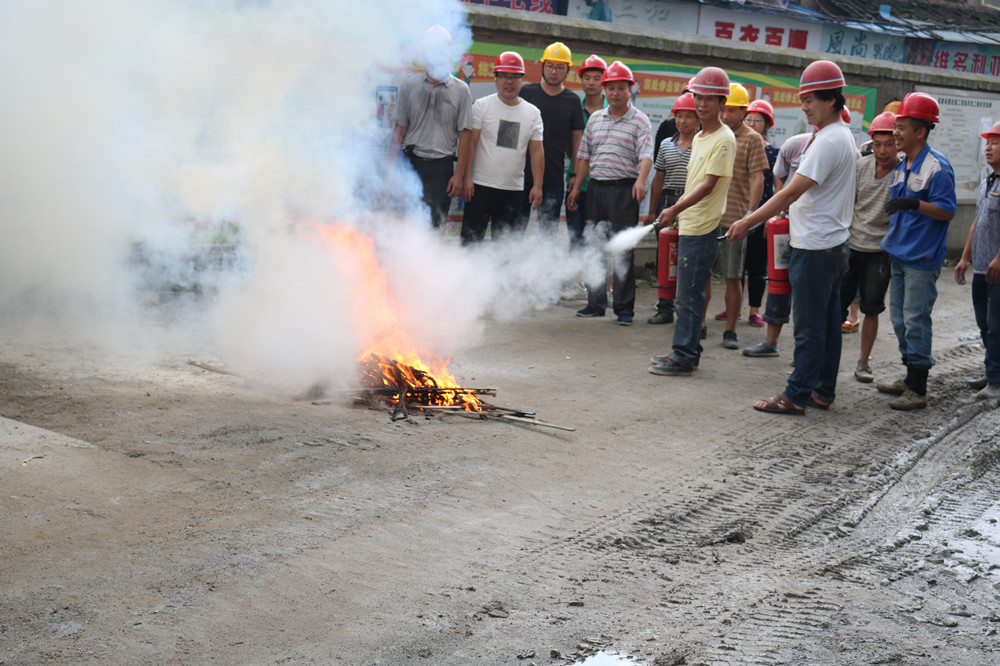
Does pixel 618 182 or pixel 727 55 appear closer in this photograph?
pixel 618 182

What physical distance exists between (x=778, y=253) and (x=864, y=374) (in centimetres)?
125

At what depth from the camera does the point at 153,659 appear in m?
2.90

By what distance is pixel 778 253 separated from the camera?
288 inches

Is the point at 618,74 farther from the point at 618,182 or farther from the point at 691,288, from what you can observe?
the point at 691,288

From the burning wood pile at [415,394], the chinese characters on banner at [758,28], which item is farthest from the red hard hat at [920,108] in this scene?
the chinese characters on banner at [758,28]

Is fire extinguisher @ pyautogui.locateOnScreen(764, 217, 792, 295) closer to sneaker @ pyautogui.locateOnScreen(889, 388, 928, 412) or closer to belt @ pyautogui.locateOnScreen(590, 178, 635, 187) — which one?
sneaker @ pyautogui.locateOnScreen(889, 388, 928, 412)

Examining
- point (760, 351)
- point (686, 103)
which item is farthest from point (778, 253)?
point (686, 103)

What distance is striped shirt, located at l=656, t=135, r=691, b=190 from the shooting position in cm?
886

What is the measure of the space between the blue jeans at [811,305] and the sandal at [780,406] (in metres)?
0.04

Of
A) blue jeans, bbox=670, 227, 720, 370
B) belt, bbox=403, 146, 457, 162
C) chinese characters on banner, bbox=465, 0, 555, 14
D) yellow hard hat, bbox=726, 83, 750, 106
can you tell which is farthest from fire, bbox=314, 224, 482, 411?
chinese characters on banner, bbox=465, 0, 555, 14

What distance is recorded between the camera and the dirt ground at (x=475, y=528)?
3.20m

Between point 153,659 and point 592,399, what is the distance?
13.2 feet

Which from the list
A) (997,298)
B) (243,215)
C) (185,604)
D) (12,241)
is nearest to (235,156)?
(243,215)

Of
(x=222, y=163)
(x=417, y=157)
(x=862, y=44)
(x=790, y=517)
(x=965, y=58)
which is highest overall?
(x=965, y=58)
